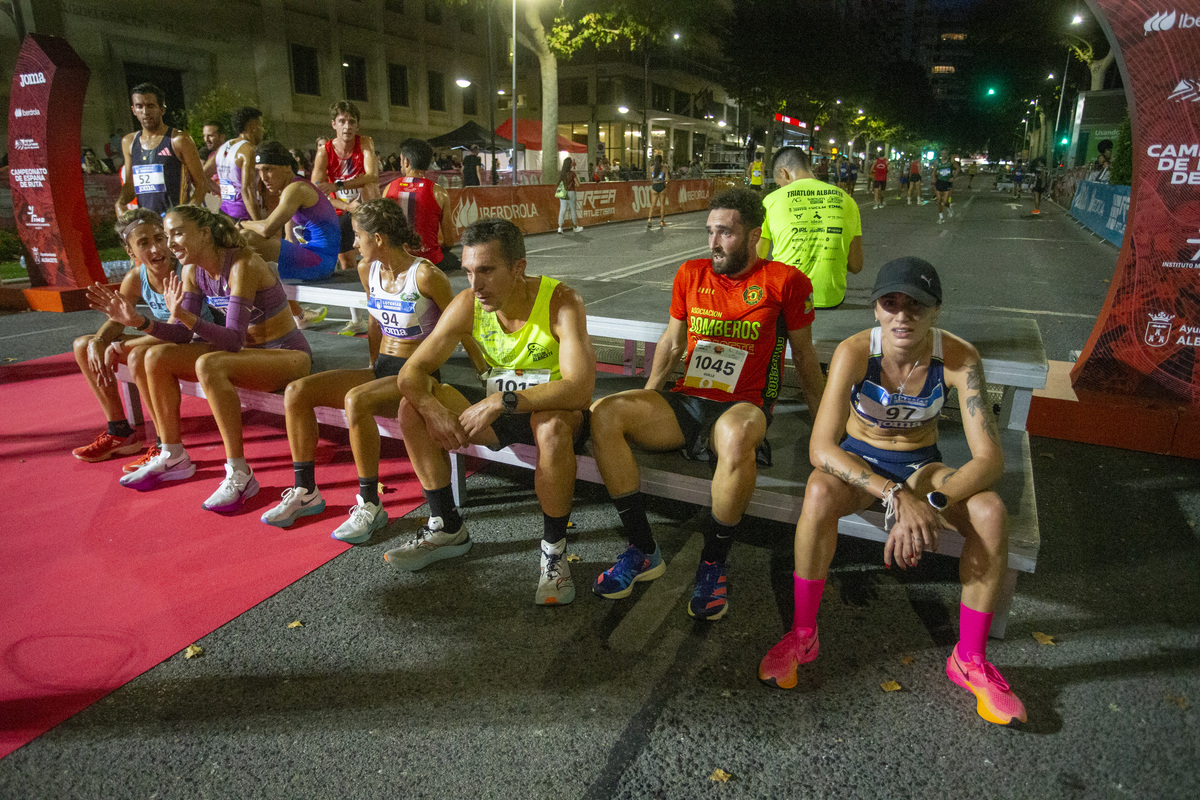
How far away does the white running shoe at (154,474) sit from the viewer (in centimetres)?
420

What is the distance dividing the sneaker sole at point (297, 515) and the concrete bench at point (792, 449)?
52 centimetres

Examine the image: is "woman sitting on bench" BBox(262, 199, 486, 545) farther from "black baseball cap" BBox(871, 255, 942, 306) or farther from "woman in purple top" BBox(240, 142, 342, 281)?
"black baseball cap" BBox(871, 255, 942, 306)

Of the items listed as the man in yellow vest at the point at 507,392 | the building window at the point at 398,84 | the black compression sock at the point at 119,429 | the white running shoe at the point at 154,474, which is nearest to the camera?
the man in yellow vest at the point at 507,392

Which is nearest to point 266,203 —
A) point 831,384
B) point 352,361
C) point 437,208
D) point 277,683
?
point 437,208

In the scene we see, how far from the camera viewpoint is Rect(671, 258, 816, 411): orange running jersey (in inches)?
130

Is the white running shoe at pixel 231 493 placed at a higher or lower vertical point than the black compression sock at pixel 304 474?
lower

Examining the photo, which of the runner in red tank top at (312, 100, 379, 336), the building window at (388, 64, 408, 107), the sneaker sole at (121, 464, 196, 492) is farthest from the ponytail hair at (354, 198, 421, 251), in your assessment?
the building window at (388, 64, 408, 107)

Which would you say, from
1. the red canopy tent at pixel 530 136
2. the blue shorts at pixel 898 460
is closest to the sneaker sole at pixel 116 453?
the blue shorts at pixel 898 460

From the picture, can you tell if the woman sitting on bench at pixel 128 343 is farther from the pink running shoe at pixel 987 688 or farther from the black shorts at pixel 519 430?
the pink running shoe at pixel 987 688

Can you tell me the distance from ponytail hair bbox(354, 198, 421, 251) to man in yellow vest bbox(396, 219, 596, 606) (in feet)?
2.41

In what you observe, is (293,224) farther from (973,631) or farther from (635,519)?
(973,631)

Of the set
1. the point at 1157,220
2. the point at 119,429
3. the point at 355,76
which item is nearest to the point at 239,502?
the point at 119,429

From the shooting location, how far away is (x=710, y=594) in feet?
9.83

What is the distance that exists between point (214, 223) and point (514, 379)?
2.07 m
